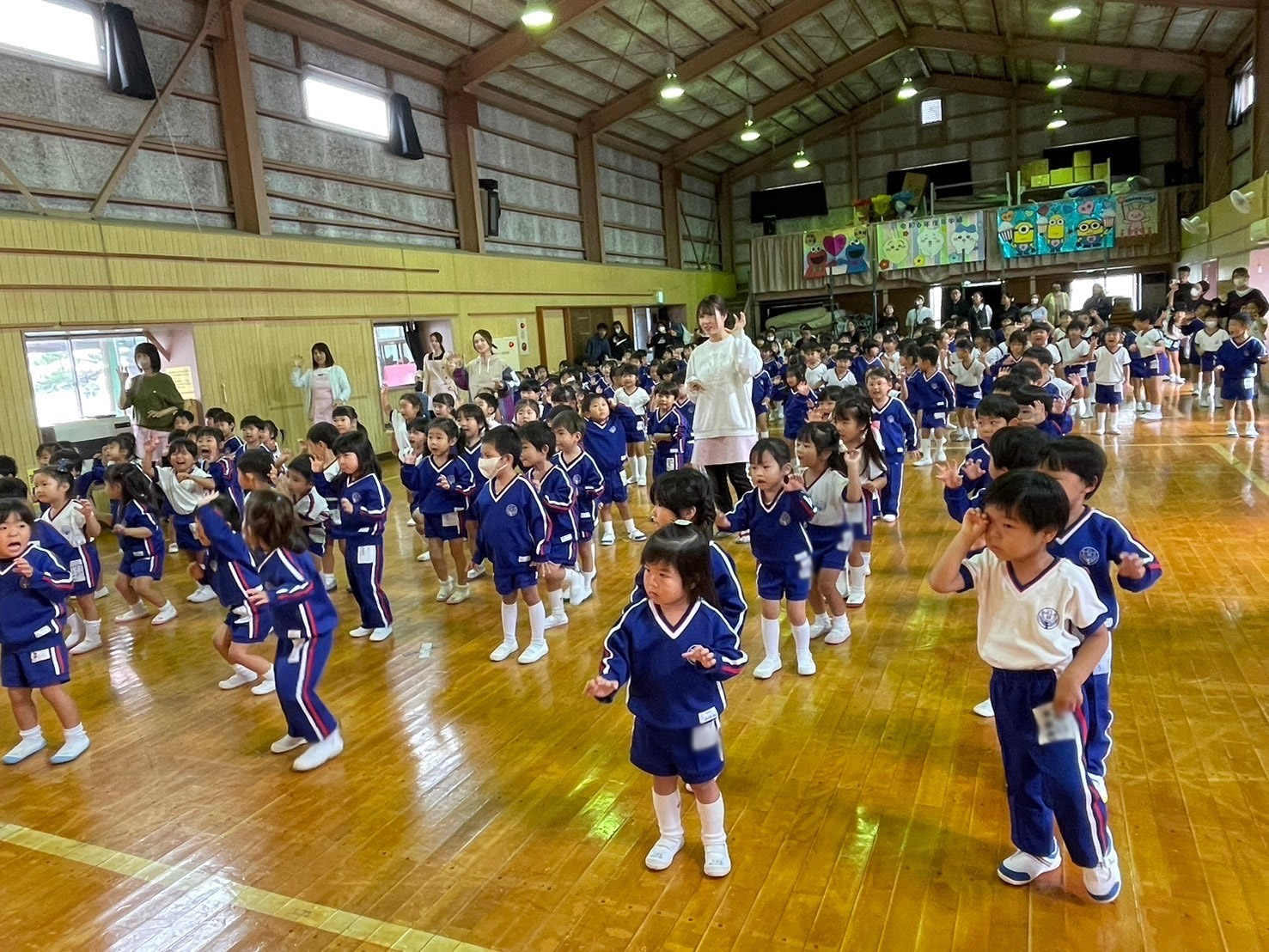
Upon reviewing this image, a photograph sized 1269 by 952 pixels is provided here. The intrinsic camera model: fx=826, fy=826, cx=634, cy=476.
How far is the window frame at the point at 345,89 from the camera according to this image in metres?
10.5

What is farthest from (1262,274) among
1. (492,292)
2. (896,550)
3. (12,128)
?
(12,128)

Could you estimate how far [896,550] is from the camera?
550cm

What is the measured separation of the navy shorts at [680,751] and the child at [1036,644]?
2.32ft

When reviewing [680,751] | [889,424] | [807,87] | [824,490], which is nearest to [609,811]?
[680,751]

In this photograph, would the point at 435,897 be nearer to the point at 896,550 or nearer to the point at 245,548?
the point at 245,548

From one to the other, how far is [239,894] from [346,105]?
11.1m

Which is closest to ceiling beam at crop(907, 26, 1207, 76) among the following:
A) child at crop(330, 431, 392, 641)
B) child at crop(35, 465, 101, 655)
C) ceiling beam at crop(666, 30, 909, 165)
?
ceiling beam at crop(666, 30, 909, 165)

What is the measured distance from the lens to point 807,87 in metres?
17.3

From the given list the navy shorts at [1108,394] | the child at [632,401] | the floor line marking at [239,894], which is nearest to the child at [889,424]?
the child at [632,401]

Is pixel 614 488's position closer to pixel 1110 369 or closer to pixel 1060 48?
pixel 1110 369

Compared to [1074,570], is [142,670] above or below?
below

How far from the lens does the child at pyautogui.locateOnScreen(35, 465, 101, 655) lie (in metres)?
4.19

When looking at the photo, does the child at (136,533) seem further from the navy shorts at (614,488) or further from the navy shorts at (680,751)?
the navy shorts at (680,751)

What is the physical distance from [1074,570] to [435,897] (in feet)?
6.24
